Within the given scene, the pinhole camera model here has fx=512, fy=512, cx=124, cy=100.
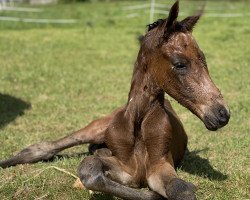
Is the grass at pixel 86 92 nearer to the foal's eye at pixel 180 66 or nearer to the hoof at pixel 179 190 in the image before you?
the hoof at pixel 179 190

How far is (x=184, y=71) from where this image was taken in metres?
3.92

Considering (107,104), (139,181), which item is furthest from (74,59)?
(139,181)

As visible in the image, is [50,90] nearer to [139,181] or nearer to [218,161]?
[218,161]

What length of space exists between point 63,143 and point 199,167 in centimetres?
145

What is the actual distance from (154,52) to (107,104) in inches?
170

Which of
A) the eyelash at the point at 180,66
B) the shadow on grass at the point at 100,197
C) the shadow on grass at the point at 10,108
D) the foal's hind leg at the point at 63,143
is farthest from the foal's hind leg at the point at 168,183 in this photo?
the shadow on grass at the point at 10,108

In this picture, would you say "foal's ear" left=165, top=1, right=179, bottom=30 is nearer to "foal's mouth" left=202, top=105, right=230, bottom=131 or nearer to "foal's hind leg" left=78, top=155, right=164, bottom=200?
"foal's mouth" left=202, top=105, right=230, bottom=131

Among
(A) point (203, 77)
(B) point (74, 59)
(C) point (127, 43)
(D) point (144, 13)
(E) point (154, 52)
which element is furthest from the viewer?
(D) point (144, 13)

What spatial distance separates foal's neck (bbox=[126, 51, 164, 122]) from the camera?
4.33 meters

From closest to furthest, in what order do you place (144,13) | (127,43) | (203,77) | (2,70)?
(203,77) → (2,70) → (127,43) → (144,13)

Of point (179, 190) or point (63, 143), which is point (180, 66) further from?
point (63, 143)

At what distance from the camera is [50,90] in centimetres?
943

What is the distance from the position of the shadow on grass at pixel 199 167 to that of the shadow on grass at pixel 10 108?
2896mm

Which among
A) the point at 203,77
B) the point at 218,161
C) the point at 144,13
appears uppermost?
the point at 203,77
